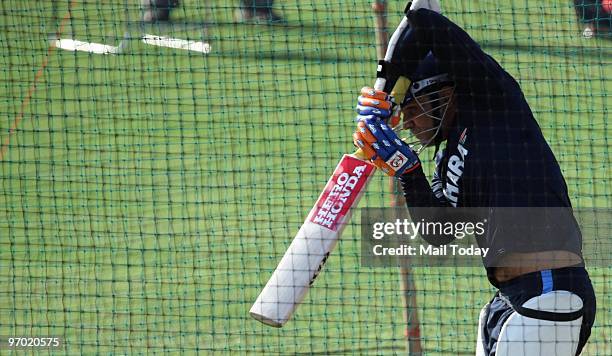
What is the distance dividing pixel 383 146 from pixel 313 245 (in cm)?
56

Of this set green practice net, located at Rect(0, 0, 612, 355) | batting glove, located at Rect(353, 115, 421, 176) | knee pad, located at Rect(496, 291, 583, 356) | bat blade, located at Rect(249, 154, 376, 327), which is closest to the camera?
knee pad, located at Rect(496, 291, 583, 356)

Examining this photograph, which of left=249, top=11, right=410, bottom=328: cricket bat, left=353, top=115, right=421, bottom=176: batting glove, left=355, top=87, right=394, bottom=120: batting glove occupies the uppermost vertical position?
left=355, top=87, right=394, bottom=120: batting glove

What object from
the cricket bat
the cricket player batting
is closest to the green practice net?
the cricket bat

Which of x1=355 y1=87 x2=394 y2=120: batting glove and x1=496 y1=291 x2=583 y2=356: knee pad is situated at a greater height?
x1=355 y1=87 x2=394 y2=120: batting glove

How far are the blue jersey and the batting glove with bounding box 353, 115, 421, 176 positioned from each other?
17cm

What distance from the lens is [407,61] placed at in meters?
4.12

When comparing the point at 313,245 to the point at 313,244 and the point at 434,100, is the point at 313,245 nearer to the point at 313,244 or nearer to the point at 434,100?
the point at 313,244

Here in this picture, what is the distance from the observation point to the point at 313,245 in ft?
14.1

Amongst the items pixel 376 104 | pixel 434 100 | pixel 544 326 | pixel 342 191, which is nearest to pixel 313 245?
pixel 342 191

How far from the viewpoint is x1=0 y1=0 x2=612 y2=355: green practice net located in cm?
602

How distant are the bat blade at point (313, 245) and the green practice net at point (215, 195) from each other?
3.97 feet

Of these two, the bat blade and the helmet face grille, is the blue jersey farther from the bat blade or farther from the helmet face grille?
the bat blade

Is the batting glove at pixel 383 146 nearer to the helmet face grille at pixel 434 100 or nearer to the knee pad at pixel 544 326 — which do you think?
the helmet face grille at pixel 434 100

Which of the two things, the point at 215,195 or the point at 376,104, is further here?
the point at 215,195
